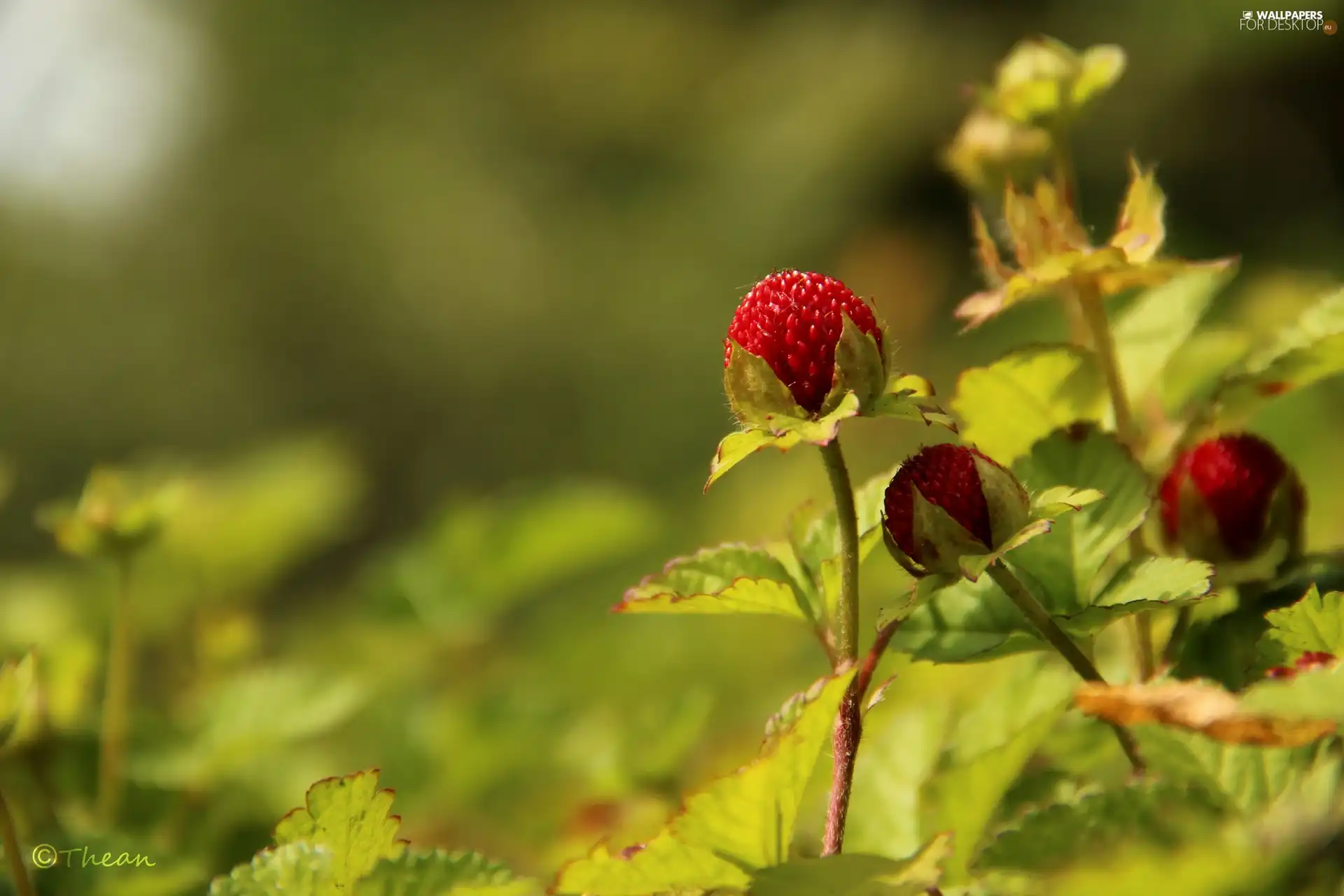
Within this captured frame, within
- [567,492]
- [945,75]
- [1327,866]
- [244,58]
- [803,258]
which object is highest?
[244,58]

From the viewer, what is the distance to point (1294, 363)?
0.57 meters

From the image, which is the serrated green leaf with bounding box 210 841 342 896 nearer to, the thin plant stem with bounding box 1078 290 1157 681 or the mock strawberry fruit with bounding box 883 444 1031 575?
the mock strawberry fruit with bounding box 883 444 1031 575

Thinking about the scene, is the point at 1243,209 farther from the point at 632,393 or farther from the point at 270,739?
the point at 270,739

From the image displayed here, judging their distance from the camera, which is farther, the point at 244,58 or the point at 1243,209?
the point at 244,58

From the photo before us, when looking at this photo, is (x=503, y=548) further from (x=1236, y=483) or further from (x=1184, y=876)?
(x=1184, y=876)

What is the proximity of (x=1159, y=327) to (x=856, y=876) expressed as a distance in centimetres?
44

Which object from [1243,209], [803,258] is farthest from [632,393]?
[1243,209]

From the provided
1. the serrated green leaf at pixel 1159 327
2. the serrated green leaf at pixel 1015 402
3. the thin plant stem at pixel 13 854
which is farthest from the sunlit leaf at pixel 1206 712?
the thin plant stem at pixel 13 854

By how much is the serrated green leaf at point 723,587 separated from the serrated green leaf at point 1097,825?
13cm

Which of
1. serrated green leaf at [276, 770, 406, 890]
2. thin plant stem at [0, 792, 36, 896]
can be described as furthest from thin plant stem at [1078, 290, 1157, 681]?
thin plant stem at [0, 792, 36, 896]

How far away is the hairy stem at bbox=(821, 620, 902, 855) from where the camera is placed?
443 millimetres

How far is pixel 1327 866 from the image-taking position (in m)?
0.31

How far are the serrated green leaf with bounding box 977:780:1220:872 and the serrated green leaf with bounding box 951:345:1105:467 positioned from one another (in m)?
0.23

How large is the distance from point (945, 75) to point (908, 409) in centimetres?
456
